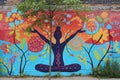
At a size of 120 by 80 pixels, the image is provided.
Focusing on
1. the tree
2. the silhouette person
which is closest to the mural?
the silhouette person

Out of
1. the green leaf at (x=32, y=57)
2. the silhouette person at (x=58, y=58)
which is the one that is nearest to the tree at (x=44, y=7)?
the silhouette person at (x=58, y=58)

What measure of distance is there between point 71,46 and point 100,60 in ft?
3.94

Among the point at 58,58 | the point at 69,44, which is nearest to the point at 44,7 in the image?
the point at 69,44

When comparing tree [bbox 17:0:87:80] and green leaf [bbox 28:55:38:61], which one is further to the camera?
green leaf [bbox 28:55:38:61]

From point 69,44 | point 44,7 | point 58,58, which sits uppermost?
point 44,7

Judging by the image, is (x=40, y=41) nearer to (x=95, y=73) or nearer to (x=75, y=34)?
(x=75, y=34)

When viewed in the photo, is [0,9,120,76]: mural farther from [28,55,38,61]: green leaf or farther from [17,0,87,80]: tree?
[17,0,87,80]: tree

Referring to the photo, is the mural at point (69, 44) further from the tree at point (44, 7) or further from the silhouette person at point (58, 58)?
the tree at point (44, 7)

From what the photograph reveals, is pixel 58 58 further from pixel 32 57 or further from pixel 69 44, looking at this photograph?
pixel 32 57

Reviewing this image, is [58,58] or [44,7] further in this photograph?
[58,58]

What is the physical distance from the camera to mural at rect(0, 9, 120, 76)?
11.0 m

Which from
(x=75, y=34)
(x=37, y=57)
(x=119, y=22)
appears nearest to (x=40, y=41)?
(x=37, y=57)

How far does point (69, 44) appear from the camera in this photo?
36.2 ft

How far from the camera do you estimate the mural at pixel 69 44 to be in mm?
11023
